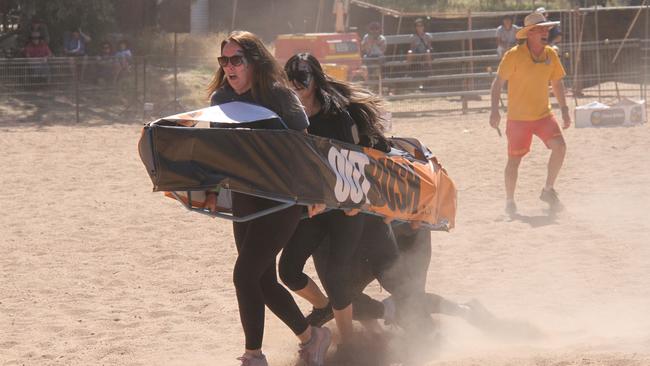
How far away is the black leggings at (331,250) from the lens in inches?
208

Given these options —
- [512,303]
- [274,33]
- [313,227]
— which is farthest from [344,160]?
[274,33]

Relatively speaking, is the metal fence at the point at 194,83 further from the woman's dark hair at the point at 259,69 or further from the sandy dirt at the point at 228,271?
the woman's dark hair at the point at 259,69

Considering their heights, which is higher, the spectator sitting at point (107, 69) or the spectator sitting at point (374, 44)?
the spectator sitting at point (374, 44)

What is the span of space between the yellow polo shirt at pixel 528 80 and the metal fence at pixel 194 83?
9913 mm

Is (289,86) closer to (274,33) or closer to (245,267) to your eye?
(245,267)

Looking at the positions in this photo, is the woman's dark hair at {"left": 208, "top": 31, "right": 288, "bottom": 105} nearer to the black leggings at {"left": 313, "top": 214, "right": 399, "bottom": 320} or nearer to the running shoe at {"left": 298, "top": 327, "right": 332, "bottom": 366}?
the black leggings at {"left": 313, "top": 214, "right": 399, "bottom": 320}

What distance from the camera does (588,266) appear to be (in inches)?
307

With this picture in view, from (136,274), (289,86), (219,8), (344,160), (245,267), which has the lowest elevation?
(136,274)

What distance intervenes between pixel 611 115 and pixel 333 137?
11815mm

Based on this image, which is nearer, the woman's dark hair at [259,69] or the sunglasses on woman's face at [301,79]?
the woman's dark hair at [259,69]

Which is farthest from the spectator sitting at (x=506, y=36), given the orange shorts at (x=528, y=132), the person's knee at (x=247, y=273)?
the person's knee at (x=247, y=273)

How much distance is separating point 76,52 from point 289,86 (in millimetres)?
18709

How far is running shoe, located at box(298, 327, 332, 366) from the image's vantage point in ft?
17.5

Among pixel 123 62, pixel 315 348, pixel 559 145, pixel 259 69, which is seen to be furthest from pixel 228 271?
pixel 123 62
